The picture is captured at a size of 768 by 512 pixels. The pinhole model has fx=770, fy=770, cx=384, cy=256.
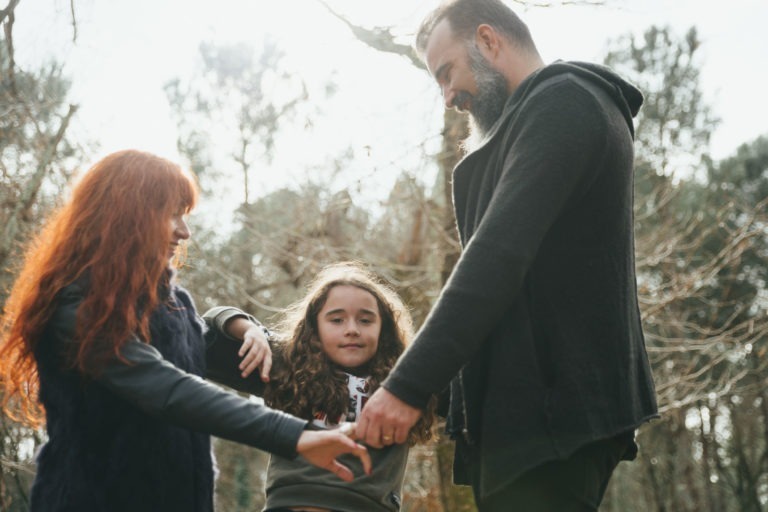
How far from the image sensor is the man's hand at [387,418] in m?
1.82

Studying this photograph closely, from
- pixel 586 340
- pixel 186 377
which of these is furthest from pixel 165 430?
pixel 586 340

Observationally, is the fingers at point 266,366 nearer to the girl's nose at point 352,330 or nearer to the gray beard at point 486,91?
the girl's nose at point 352,330

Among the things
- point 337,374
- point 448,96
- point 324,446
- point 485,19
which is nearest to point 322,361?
point 337,374

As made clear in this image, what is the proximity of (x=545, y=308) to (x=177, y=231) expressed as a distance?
104cm

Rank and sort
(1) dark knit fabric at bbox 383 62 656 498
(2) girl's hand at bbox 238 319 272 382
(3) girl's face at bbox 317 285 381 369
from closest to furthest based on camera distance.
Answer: (1) dark knit fabric at bbox 383 62 656 498 < (2) girl's hand at bbox 238 319 272 382 < (3) girl's face at bbox 317 285 381 369

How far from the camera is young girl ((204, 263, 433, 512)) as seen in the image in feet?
7.62

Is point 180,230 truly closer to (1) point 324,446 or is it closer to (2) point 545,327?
(1) point 324,446

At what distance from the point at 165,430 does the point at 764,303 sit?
13741 millimetres

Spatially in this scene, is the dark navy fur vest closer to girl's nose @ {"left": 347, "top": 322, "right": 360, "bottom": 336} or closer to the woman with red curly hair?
the woman with red curly hair

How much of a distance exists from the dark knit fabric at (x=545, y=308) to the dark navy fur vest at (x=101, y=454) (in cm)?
62

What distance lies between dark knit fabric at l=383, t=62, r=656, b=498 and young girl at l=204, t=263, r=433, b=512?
20.0 inches

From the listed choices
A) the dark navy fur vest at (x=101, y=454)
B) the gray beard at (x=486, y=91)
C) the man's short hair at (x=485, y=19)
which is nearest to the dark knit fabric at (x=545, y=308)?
the gray beard at (x=486, y=91)

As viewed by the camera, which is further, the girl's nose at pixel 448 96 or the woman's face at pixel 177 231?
the girl's nose at pixel 448 96

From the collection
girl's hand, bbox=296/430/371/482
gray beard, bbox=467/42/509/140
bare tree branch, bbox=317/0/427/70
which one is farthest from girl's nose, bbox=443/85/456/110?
bare tree branch, bbox=317/0/427/70
